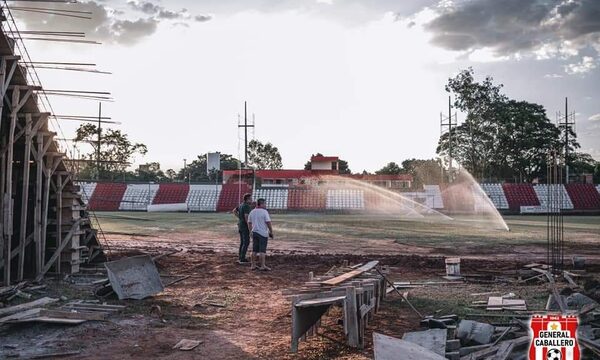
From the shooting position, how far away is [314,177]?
2778 inches

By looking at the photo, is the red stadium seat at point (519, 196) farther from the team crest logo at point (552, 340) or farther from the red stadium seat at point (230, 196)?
the team crest logo at point (552, 340)

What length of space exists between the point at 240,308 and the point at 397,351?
5.20 m

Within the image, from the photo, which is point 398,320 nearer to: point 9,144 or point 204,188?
point 9,144

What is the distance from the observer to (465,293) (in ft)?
40.4

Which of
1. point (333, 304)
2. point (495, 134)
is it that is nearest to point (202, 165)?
point (495, 134)

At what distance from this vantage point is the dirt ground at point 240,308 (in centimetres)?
814

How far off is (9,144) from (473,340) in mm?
10548

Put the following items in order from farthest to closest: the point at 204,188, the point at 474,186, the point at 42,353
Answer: the point at 204,188 → the point at 474,186 → the point at 42,353

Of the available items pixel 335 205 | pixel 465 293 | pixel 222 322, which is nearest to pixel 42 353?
pixel 222 322

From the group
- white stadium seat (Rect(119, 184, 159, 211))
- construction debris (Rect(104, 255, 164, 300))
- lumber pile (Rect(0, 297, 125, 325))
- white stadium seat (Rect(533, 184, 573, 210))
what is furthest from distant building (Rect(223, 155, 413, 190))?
lumber pile (Rect(0, 297, 125, 325))

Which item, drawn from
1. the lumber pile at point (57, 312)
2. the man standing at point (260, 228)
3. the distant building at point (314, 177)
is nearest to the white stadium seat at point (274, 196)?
the distant building at point (314, 177)

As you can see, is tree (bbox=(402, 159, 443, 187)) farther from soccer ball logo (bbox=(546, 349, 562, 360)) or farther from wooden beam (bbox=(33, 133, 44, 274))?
soccer ball logo (bbox=(546, 349, 562, 360))

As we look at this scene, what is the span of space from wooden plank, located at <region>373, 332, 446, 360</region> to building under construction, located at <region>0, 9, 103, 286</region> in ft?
30.5

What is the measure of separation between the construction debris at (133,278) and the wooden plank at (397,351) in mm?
6543
